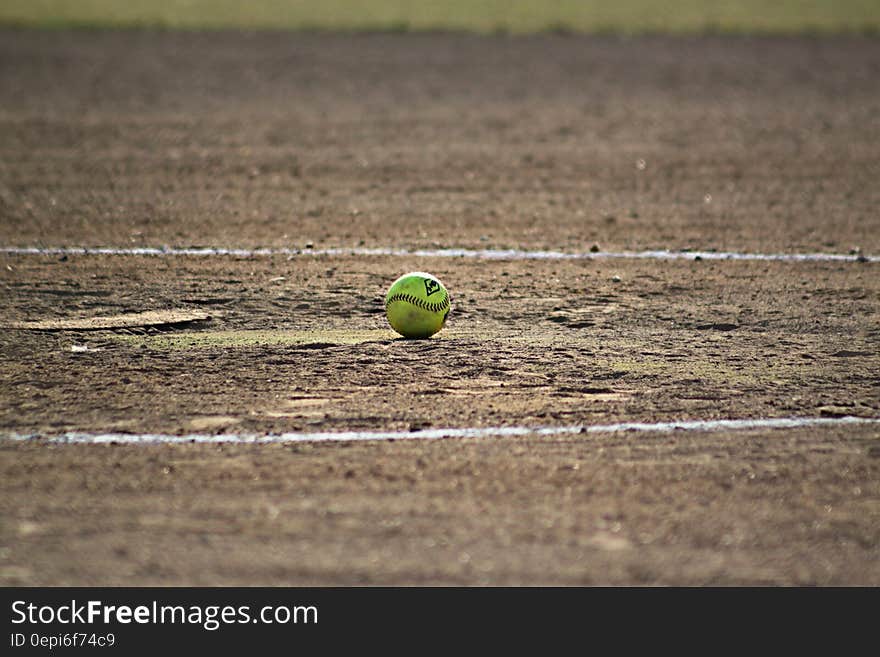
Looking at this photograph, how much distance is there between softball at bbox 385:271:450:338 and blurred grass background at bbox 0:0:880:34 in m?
16.5

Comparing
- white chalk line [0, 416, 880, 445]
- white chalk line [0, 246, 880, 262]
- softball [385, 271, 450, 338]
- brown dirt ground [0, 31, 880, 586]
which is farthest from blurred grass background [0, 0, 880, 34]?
white chalk line [0, 416, 880, 445]

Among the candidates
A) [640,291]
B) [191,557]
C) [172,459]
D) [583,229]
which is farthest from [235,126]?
[191,557]

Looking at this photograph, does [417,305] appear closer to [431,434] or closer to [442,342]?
[442,342]

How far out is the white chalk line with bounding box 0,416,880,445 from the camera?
228 inches

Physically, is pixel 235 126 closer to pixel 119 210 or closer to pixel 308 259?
pixel 119 210

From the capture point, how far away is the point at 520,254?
958cm

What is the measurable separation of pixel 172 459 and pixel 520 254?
4.61 meters

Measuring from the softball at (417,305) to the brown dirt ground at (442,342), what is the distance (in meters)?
0.15

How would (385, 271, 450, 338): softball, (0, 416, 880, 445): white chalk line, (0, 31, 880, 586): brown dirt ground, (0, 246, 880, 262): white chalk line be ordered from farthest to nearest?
(0, 246, 880, 262): white chalk line < (385, 271, 450, 338): softball < (0, 416, 880, 445): white chalk line < (0, 31, 880, 586): brown dirt ground

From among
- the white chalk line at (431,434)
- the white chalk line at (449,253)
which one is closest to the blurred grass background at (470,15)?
the white chalk line at (449,253)

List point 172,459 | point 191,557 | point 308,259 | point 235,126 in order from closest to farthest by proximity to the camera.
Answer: point 191,557 → point 172,459 → point 308,259 → point 235,126

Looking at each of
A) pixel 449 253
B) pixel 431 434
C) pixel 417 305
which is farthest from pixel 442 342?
pixel 449 253

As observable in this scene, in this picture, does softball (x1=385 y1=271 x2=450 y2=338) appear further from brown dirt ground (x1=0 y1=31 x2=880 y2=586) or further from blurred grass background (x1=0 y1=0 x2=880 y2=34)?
blurred grass background (x1=0 y1=0 x2=880 y2=34)

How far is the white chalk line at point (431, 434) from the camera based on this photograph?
5789 mm
